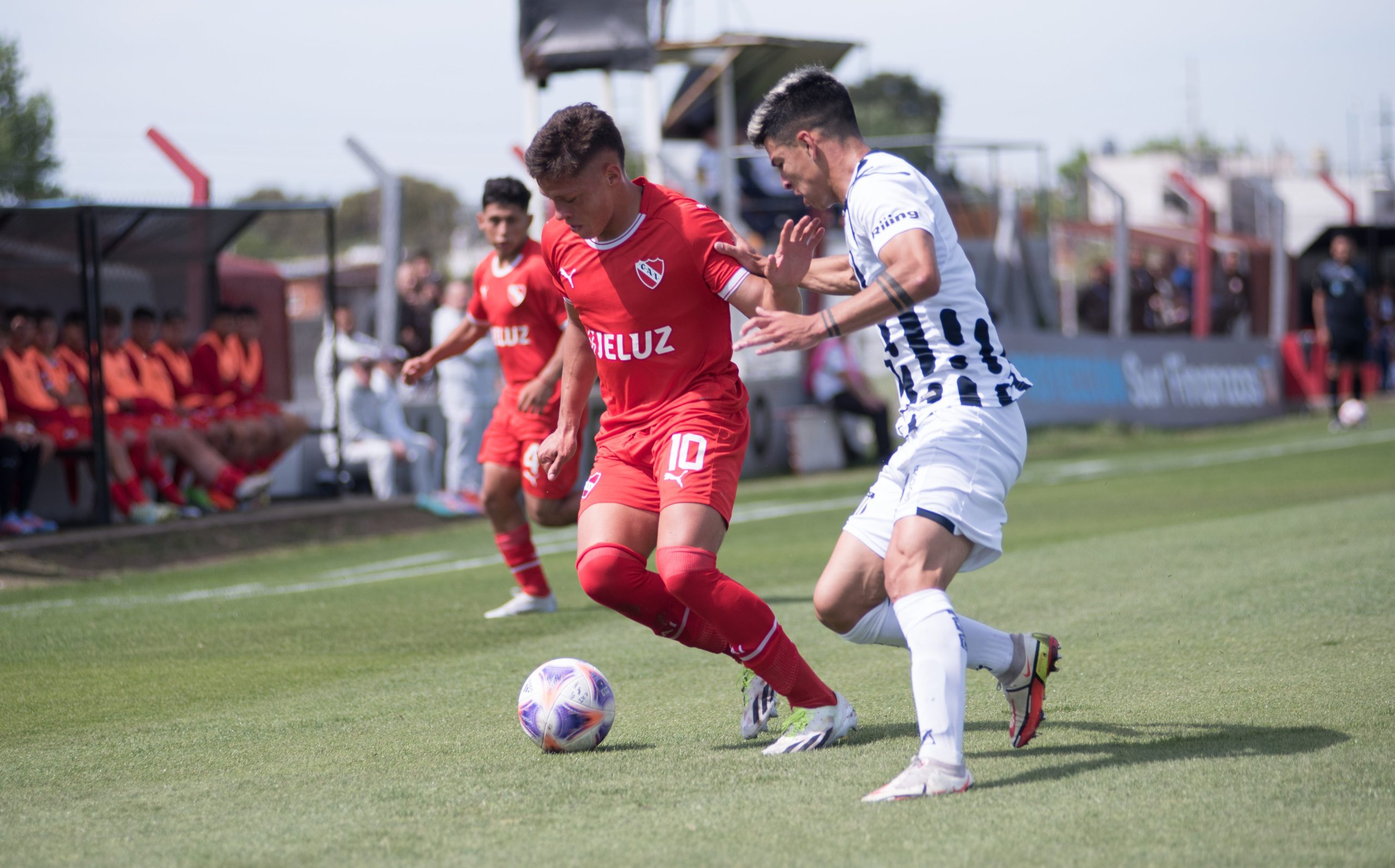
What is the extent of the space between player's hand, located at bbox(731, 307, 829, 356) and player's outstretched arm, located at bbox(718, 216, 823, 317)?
0.56 ft

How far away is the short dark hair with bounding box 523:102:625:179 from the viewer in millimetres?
4750

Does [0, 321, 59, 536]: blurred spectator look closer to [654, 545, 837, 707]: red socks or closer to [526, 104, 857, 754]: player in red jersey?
[526, 104, 857, 754]: player in red jersey

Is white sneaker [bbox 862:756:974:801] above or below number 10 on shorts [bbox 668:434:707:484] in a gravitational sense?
below

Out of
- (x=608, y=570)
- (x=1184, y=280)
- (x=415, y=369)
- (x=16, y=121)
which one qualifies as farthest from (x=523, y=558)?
(x=16, y=121)

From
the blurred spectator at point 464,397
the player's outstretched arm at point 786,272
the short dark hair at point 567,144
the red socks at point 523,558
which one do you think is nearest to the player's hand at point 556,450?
the player's outstretched arm at point 786,272

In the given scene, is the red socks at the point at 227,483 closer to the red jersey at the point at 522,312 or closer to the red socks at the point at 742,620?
the red jersey at the point at 522,312

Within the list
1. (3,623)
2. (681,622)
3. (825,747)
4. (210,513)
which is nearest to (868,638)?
(825,747)

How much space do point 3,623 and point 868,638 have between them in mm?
6089

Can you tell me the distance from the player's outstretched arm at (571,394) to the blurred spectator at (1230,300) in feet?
68.3

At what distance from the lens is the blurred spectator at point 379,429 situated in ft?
49.0

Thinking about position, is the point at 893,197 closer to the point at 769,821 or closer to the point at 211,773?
→ the point at 769,821

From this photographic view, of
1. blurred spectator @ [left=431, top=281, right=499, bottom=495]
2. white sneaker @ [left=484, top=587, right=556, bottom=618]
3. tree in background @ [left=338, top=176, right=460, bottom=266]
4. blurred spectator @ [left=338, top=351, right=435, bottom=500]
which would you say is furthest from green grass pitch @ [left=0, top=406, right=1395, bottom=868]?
tree in background @ [left=338, top=176, right=460, bottom=266]

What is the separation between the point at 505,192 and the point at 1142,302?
18.0m

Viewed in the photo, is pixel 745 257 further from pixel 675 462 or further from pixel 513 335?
pixel 513 335
